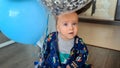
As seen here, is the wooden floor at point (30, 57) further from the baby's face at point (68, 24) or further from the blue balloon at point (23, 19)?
the baby's face at point (68, 24)

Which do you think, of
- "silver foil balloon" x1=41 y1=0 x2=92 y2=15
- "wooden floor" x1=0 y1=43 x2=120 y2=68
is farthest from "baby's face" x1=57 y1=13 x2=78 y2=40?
"wooden floor" x1=0 y1=43 x2=120 y2=68

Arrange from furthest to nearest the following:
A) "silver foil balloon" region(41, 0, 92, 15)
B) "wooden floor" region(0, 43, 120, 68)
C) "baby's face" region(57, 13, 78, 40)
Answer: "wooden floor" region(0, 43, 120, 68) → "baby's face" region(57, 13, 78, 40) → "silver foil balloon" region(41, 0, 92, 15)

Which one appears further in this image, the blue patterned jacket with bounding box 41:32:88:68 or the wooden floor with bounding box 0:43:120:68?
the wooden floor with bounding box 0:43:120:68

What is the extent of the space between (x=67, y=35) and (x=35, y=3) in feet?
1.05

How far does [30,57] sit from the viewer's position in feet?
6.24

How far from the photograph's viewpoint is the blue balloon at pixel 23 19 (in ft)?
3.39

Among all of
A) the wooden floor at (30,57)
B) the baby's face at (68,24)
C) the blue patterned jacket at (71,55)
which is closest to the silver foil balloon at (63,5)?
the baby's face at (68,24)

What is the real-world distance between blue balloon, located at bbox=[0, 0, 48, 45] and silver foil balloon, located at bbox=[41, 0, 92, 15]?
167 mm

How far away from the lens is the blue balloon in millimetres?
1032

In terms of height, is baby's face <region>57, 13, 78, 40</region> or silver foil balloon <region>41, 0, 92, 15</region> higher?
silver foil balloon <region>41, 0, 92, 15</region>

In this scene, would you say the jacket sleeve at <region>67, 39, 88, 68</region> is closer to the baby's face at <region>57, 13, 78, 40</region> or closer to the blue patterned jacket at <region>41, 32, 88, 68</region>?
the blue patterned jacket at <region>41, 32, 88, 68</region>

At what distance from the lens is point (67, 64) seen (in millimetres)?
1014

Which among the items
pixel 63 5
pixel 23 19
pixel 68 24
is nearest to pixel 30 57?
pixel 23 19

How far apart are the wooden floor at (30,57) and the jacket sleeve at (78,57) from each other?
75 cm
